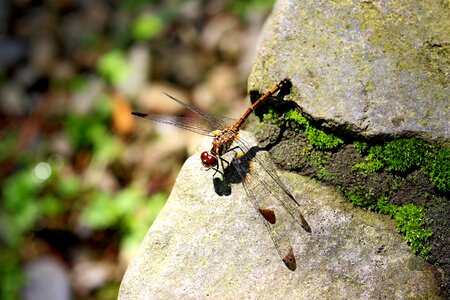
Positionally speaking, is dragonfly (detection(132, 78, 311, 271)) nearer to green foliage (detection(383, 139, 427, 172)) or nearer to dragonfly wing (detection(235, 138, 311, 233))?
dragonfly wing (detection(235, 138, 311, 233))

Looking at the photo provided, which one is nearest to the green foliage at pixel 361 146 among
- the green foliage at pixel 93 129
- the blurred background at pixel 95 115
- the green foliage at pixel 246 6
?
the blurred background at pixel 95 115

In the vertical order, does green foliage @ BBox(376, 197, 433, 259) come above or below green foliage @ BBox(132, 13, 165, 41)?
above

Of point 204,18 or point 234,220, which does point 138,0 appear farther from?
point 234,220

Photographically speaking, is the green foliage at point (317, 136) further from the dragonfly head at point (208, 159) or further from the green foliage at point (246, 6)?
the green foliage at point (246, 6)

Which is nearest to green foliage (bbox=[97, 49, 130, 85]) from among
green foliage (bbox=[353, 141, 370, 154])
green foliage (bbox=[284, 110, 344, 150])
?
green foliage (bbox=[284, 110, 344, 150])

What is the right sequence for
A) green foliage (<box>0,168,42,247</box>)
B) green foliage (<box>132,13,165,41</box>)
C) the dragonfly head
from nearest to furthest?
the dragonfly head < green foliage (<box>0,168,42,247</box>) < green foliage (<box>132,13,165,41</box>)

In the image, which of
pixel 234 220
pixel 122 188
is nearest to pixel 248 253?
pixel 234 220
